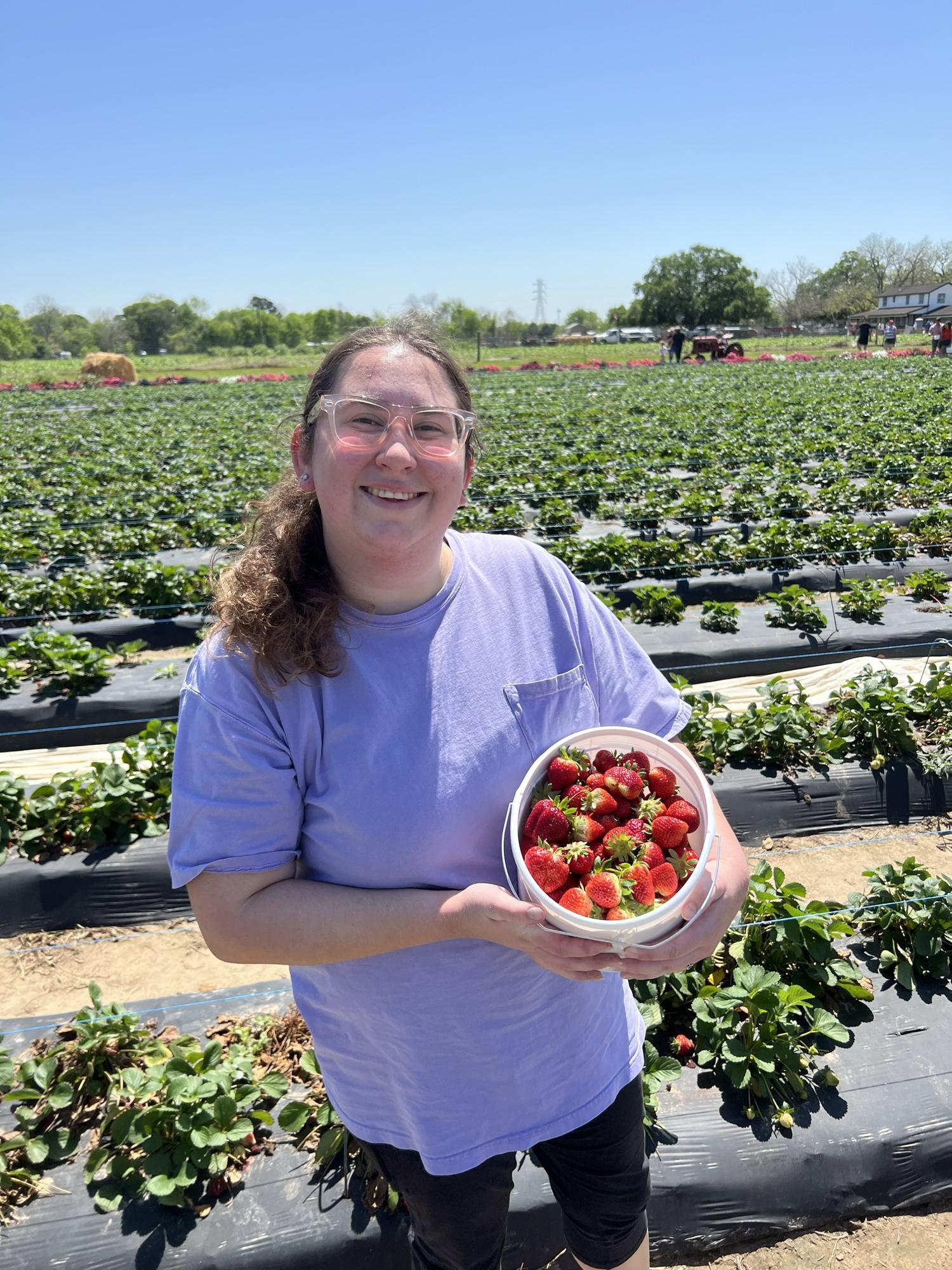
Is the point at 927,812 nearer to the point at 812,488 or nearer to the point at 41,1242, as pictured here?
the point at 41,1242

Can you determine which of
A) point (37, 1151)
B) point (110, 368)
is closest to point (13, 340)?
point (110, 368)

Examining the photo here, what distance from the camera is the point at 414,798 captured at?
4.43 feet

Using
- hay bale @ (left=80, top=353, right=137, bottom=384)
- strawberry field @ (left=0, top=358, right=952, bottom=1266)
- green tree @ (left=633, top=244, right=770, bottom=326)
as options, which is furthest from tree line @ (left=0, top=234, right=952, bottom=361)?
strawberry field @ (left=0, top=358, right=952, bottom=1266)

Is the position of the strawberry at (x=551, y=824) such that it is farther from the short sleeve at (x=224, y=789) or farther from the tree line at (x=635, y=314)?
the tree line at (x=635, y=314)

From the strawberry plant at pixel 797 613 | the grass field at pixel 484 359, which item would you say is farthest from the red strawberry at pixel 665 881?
the grass field at pixel 484 359

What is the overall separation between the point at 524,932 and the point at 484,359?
5245 cm

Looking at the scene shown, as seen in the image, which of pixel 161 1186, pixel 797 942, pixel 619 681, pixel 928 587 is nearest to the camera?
pixel 619 681

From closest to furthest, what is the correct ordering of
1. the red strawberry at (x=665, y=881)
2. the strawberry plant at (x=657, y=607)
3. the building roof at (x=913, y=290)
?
1. the red strawberry at (x=665, y=881)
2. the strawberry plant at (x=657, y=607)
3. the building roof at (x=913, y=290)

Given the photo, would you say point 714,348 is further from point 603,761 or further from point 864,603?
point 603,761

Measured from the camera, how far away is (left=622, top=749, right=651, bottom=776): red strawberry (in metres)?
1.53

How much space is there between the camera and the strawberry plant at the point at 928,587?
6945mm

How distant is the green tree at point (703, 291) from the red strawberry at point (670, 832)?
7849 cm

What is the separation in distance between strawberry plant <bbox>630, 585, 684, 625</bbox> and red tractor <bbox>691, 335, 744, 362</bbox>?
3793 cm

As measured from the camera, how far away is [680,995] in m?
2.83
